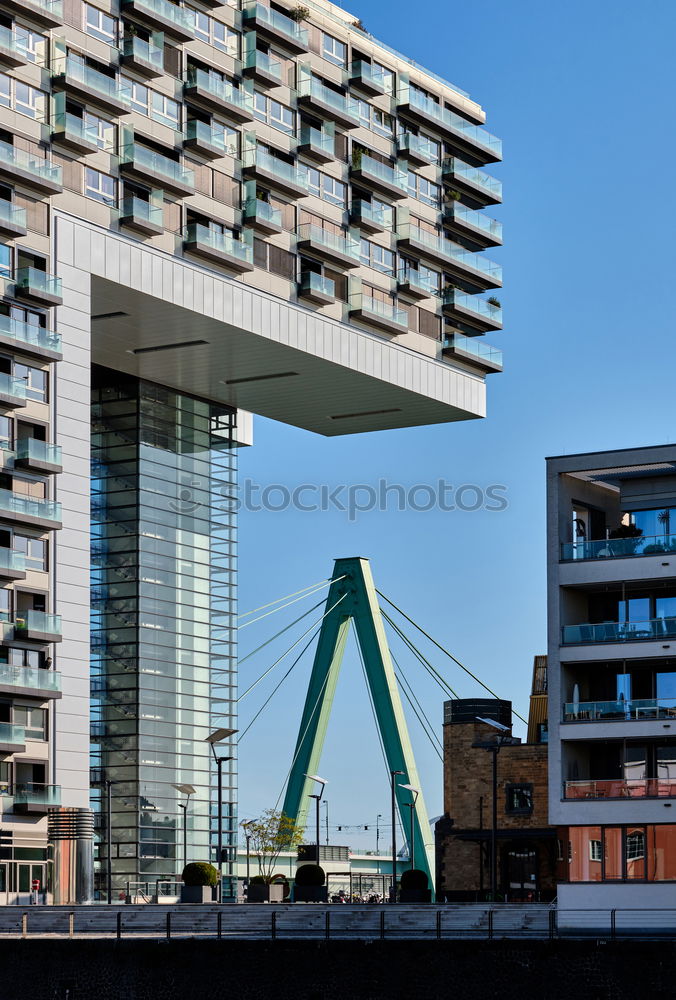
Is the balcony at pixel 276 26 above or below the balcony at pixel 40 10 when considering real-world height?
above

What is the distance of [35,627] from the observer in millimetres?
69312

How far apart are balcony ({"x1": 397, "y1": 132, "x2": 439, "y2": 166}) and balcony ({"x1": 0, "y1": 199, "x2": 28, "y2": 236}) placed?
26.6 metres

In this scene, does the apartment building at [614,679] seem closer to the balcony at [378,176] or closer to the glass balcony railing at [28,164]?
the glass balcony railing at [28,164]

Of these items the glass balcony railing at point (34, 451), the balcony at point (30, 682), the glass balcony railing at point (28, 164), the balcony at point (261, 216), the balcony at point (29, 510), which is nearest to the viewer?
the balcony at point (30, 682)

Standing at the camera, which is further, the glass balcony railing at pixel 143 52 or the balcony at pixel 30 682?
the glass balcony railing at pixel 143 52

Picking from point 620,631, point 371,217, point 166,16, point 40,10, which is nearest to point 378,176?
point 371,217

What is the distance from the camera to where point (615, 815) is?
53125 millimetres

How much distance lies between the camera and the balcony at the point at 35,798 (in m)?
68.2

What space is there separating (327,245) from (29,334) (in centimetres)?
1922

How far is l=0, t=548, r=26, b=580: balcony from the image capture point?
6819cm

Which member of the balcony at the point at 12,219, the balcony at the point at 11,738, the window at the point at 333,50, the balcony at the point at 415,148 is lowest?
the balcony at the point at 11,738

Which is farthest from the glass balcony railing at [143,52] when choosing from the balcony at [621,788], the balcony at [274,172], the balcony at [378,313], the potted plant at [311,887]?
the balcony at [621,788]

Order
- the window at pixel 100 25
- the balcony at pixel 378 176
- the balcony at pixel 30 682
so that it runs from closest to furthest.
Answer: the balcony at pixel 30 682
the window at pixel 100 25
the balcony at pixel 378 176

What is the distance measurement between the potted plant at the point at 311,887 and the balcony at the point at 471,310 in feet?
108
